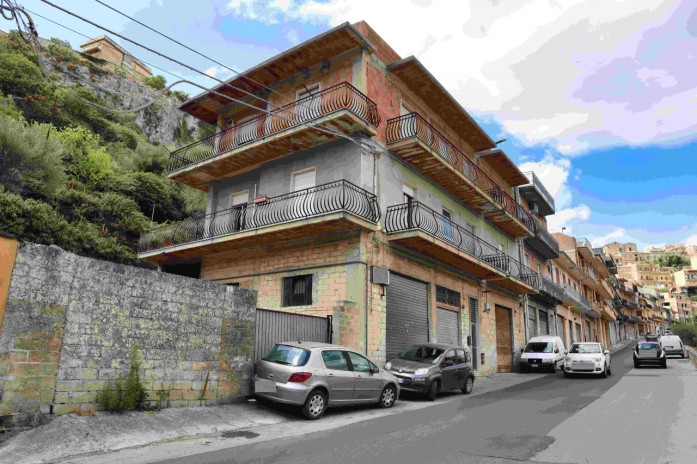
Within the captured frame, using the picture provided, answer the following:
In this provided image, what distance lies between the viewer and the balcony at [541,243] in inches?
1155

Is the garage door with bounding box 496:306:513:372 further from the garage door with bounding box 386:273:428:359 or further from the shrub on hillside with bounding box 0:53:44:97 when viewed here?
the shrub on hillside with bounding box 0:53:44:97

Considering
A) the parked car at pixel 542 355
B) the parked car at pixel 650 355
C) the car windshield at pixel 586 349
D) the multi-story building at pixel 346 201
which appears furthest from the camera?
the parked car at pixel 650 355

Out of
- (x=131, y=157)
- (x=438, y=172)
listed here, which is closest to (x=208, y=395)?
(x=438, y=172)

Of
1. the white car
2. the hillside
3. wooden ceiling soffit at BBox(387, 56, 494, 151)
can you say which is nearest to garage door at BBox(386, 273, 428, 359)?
the white car

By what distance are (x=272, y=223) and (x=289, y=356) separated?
6243 mm

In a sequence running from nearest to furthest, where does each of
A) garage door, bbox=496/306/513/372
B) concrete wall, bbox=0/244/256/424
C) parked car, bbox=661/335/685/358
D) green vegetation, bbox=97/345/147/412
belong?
concrete wall, bbox=0/244/256/424
green vegetation, bbox=97/345/147/412
garage door, bbox=496/306/513/372
parked car, bbox=661/335/685/358

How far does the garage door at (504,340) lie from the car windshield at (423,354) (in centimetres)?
1070

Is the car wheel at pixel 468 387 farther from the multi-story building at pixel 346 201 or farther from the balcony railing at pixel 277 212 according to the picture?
the balcony railing at pixel 277 212

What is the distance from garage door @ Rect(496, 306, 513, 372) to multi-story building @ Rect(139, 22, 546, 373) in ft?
5.88

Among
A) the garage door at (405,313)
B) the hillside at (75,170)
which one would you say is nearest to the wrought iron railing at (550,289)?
the garage door at (405,313)

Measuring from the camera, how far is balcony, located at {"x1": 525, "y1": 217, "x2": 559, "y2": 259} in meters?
29.3

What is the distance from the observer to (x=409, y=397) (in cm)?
1310

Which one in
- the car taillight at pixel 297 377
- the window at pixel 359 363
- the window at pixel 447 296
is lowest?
the car taillight at pixel 297 377

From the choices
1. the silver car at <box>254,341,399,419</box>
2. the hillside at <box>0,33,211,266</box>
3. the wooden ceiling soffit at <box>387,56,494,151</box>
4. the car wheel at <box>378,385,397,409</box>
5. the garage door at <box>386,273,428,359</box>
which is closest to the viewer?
the silver car at <box>254,341,399,419</box>
